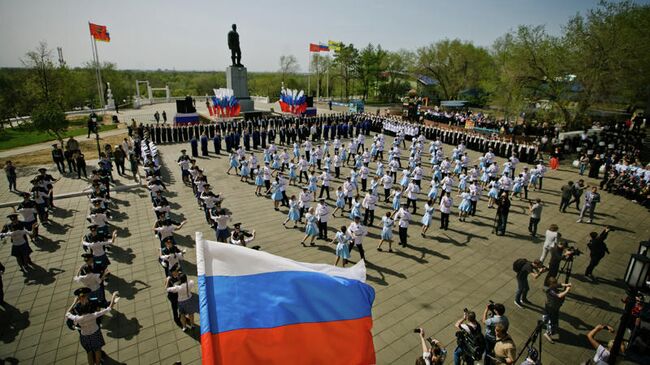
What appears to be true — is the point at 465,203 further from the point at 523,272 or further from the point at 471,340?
the point at 471,340

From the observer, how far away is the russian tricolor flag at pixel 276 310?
125 inches

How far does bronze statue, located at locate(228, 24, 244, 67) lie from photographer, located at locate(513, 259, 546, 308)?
32442 millimetres

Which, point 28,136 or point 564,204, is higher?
point 28,136

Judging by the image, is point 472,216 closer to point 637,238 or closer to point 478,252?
point 478,252

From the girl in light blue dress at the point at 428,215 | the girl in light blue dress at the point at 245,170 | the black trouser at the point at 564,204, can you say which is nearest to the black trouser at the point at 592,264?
the girl in light blue dress at the point at 428,215

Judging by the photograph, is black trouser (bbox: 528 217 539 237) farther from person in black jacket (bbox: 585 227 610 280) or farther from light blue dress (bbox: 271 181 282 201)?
light blue dress (bbox: 271 181 282 201)

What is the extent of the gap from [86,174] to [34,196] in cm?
644

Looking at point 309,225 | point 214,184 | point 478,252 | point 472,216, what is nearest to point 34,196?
point 214,184

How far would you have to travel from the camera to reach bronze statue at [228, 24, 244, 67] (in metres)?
32.7

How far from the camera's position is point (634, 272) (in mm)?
5160

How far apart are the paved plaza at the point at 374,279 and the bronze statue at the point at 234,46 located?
2249 cm

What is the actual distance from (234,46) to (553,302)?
33.6 metres

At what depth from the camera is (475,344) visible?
5609 mm

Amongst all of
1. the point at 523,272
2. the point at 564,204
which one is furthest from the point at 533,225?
the point at 523,272
